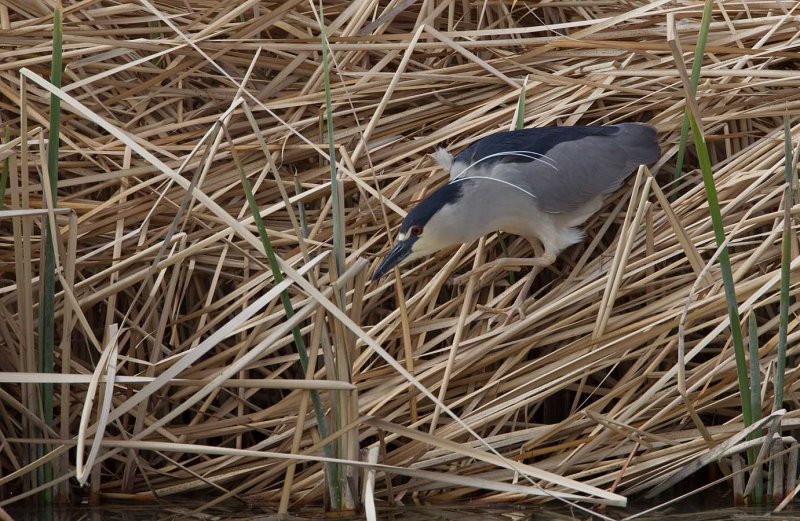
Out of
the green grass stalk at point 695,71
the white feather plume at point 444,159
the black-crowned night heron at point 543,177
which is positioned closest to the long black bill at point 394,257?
the black-crowned night heron at point 543,177

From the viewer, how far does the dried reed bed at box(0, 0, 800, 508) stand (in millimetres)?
2998

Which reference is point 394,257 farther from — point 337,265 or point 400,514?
point 400,514

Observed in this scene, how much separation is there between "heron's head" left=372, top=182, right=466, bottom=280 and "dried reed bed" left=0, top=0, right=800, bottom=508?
0.10 metres

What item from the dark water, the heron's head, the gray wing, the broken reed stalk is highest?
the gray wing

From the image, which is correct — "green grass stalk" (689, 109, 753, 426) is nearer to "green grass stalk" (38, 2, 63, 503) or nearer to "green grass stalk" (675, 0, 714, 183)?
"green grass stalk" (675, 0, 714, 183)

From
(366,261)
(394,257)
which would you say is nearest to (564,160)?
(394,257)

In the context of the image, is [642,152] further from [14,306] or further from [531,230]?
[14,306]

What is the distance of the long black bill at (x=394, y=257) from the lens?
346cm

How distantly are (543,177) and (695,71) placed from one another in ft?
2.24

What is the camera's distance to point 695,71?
11.2ft

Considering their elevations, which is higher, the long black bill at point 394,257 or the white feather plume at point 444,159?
the white feather plume at point 444,159

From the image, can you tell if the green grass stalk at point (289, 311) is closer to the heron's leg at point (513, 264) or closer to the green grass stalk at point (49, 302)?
the green grass stalk at point (49, 302)

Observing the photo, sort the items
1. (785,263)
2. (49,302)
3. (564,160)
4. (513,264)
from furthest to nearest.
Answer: (564,160) → (513,264) → (49,302) → (785,263)

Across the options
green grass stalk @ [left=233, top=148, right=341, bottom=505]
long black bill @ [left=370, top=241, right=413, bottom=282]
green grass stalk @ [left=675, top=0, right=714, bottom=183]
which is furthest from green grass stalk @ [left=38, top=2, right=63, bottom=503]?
green grass stalk @ [left=675, top=0, right=714, bottom=183]
